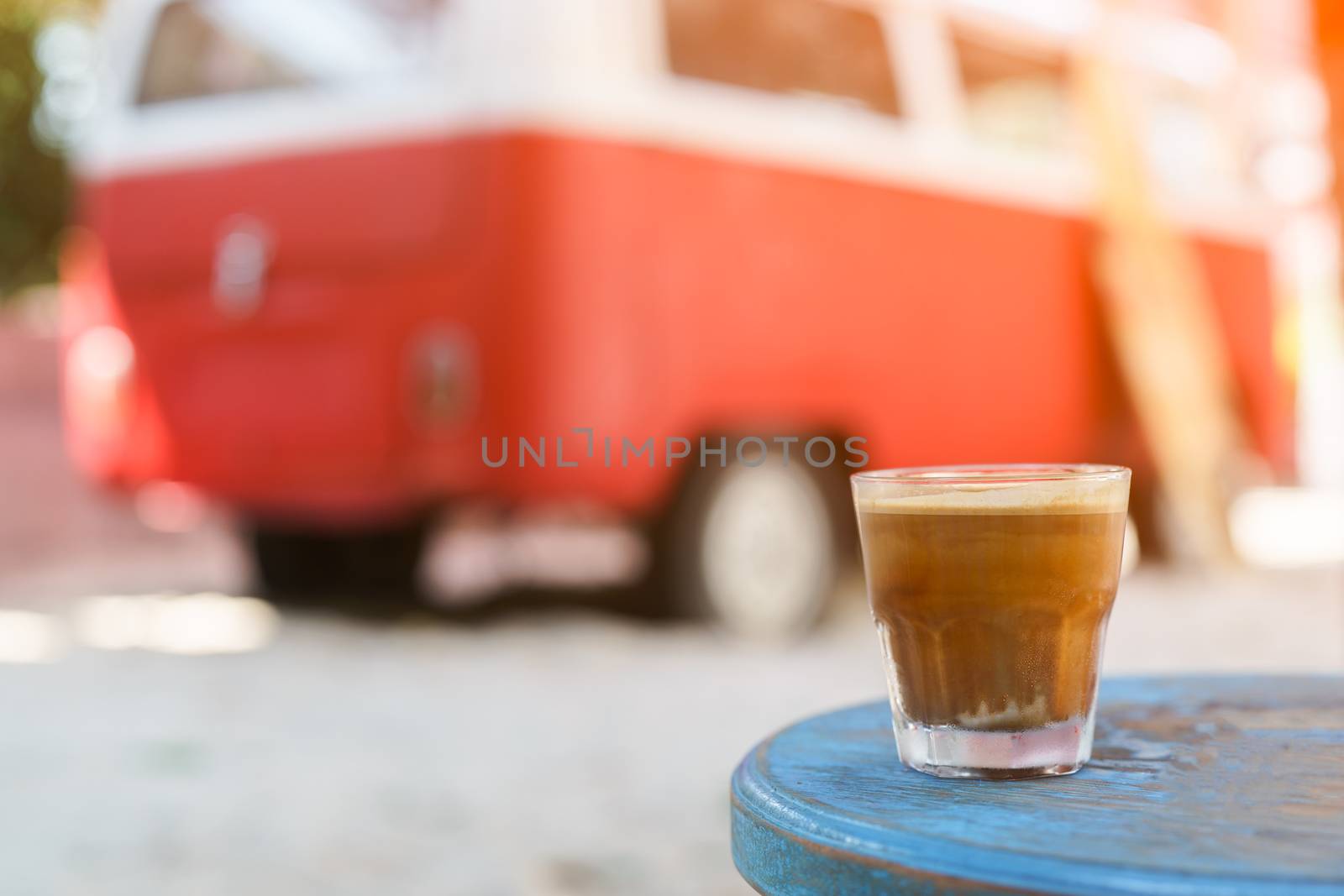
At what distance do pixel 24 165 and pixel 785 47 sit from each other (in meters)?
6.46

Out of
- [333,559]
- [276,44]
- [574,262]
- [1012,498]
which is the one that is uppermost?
[276,44]

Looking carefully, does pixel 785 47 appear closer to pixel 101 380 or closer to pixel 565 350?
pixel 565 350

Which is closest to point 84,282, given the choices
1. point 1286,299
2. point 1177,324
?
point 1177,324

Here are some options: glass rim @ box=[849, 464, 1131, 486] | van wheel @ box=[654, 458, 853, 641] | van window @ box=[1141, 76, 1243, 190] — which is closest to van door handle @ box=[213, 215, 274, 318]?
van wheel @ box=[654, 458, 853, 641]

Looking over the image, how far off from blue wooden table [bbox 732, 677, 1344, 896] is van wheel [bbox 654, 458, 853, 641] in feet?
11.3

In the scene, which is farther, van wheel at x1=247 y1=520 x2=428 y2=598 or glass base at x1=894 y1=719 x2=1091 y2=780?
van wheel at x1=247 y1=520 x2=428 y2=598

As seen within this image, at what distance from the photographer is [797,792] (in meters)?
0.88

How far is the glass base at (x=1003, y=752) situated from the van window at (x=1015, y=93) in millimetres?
4544

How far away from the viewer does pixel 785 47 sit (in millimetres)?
4664

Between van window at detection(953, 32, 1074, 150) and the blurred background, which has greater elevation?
van window at detection(953, 32, 1074, 150)

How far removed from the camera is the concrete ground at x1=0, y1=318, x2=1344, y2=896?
253cm

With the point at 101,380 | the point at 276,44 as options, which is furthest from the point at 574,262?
the point at 101,380

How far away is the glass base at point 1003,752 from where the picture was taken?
0.91m

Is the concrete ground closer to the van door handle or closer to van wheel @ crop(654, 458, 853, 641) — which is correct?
van wheel @ crop(654, 458, 853, 641)
